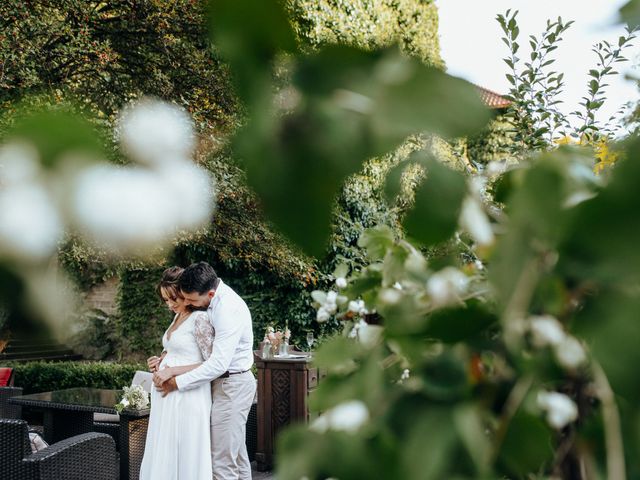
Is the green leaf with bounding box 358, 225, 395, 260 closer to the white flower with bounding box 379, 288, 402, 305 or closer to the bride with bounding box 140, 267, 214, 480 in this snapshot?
the white flower with bounding box 379, 288, 402, 305

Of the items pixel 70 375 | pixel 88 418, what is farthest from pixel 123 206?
pixel 70 375

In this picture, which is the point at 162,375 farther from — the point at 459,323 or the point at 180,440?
the point at 459,323

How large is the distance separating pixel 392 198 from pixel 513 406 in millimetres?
Answer: 191

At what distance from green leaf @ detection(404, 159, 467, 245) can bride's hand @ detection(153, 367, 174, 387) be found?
3963 millimetres

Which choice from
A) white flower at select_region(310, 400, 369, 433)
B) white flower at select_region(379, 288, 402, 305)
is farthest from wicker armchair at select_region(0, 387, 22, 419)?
white flower at select_region(310, 400, 369, 433)

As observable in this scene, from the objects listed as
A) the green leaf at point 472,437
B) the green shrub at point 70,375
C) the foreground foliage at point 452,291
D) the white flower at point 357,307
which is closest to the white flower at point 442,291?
the foreground foliage at point 452,291

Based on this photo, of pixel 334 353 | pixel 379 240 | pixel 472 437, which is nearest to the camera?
pixel 472 437

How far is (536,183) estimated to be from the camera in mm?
317

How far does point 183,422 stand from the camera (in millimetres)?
4125

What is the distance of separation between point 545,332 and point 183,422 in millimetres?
3992

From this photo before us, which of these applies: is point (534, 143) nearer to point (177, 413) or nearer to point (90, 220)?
point (90, 220)

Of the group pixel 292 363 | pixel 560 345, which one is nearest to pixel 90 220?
pixel 560 345

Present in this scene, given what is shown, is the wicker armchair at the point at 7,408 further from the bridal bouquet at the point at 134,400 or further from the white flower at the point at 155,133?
the white flower at the point at 155,133

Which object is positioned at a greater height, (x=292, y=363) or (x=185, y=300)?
(x=185, y=300)
